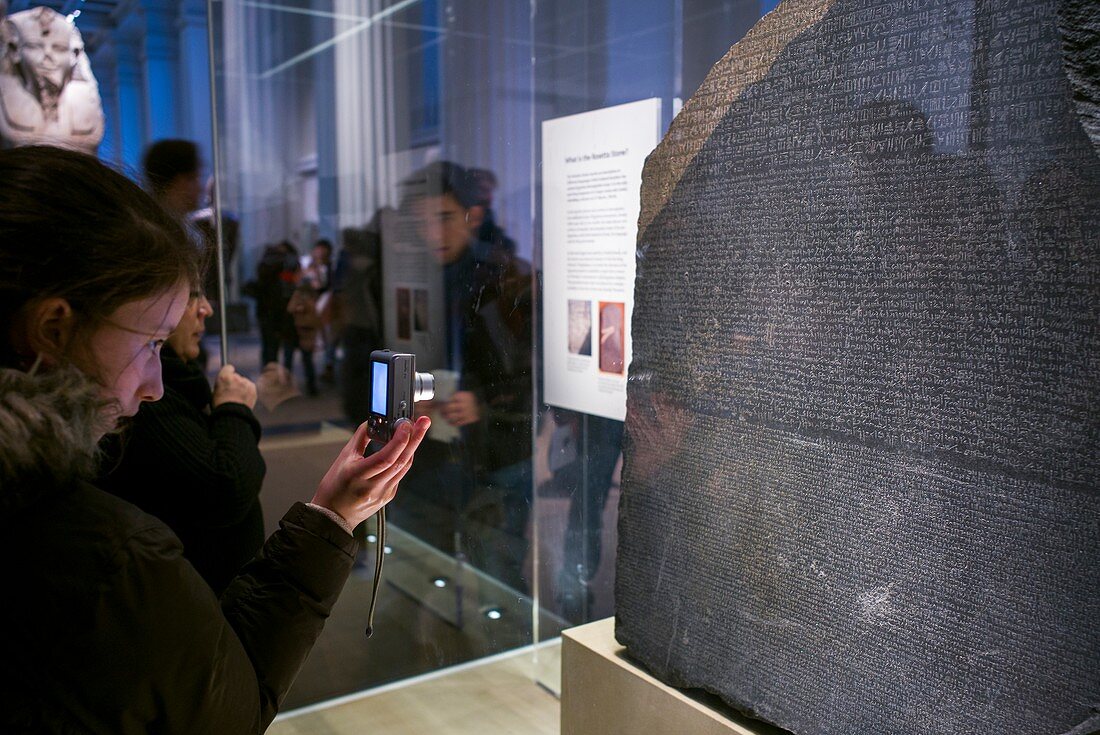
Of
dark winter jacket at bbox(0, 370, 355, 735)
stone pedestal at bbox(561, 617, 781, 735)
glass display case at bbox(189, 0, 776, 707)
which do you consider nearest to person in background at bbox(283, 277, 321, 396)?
glass display case at bbox(189, 0, 776, 707)

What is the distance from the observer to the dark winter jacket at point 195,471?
1.69 meters

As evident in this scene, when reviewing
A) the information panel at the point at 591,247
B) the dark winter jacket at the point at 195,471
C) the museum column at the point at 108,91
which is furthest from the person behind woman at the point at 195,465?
the information panel at the point at 591,247

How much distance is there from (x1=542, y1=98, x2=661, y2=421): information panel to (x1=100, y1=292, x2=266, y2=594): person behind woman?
85 cm

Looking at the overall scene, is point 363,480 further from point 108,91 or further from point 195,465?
point 108,91

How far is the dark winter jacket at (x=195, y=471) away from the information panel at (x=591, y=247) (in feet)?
2.82

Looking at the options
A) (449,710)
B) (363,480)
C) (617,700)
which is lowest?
(449,710)

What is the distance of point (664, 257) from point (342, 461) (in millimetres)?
744

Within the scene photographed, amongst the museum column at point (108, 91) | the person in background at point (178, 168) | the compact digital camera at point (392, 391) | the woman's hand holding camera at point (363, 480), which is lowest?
the woman's hand holding camera at point (363, 480)

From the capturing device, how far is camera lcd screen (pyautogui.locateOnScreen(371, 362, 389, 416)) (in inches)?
53.7

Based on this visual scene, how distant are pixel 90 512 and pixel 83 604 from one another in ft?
0.27

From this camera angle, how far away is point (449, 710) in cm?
248

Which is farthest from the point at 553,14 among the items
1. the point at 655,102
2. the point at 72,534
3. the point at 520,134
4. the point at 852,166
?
the point at 72,534

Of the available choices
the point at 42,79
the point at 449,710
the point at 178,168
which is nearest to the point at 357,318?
the point at 178,168

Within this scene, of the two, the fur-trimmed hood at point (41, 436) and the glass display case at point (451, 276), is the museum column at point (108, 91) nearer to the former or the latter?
the glass display case at point (451, 276)
